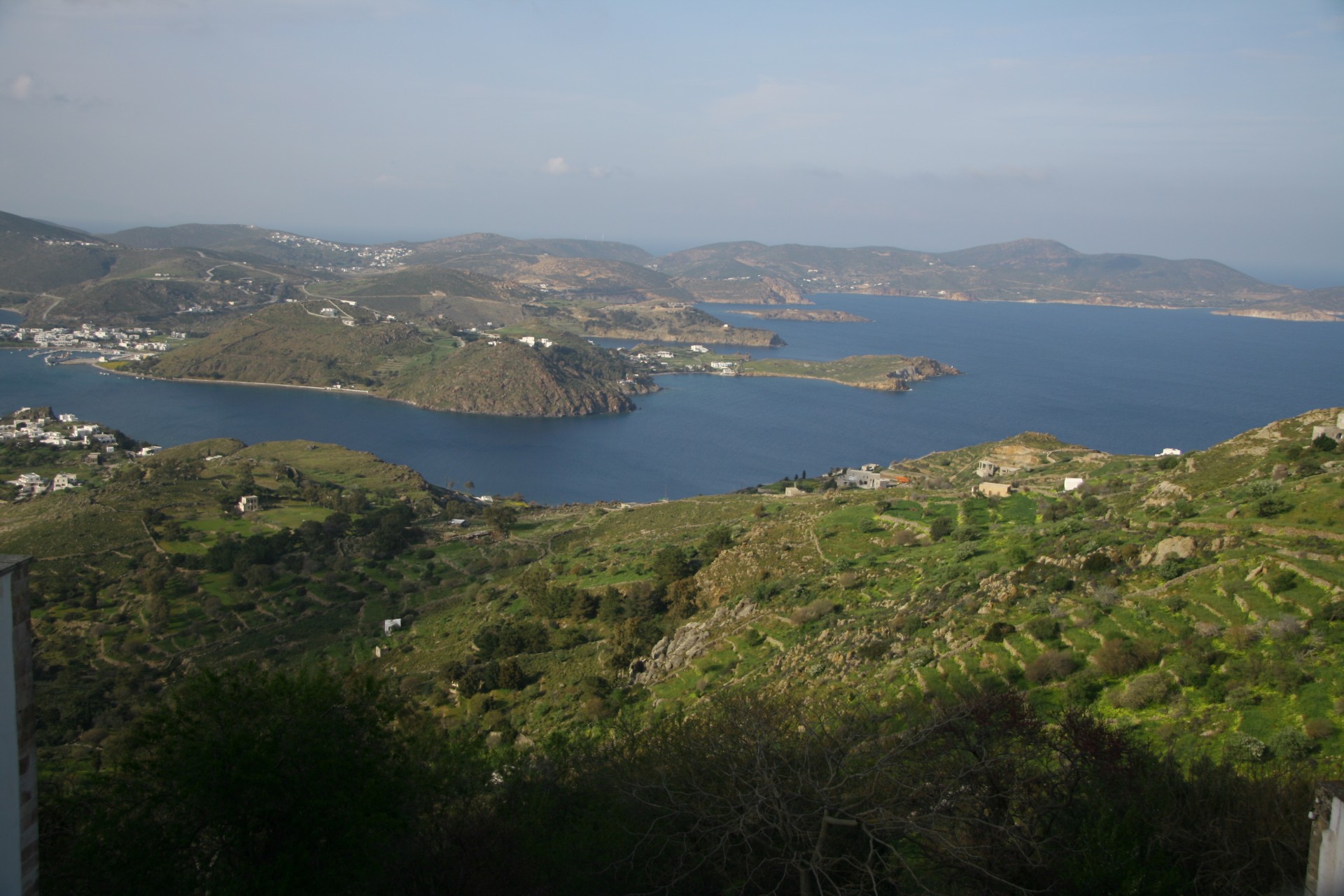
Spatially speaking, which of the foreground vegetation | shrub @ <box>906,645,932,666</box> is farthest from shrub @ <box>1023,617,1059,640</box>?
shrub @ <box>906,645,932,666</box>

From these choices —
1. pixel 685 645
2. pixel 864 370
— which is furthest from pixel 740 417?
pixel 685 645

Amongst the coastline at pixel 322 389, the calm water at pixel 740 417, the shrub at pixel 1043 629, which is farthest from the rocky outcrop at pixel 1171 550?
the coastline at pixel 322 389

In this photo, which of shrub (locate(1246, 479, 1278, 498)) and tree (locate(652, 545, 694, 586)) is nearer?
shrub (locate(1246, 479, 1278, 498))

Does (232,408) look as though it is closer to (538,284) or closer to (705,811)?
(705,811)

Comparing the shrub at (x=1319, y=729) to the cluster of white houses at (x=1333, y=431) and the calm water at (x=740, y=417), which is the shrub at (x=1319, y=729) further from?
the calm water at (x=740, y=417)

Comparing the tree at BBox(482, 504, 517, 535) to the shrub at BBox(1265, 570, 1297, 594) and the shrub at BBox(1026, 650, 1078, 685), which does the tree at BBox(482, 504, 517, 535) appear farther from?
the shrub at BBox(1265, 570, 1297, 594)

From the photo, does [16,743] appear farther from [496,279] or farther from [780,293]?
[780,293]

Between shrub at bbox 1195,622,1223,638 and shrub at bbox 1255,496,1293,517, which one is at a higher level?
shrub at bbox 1255,496,1293,517

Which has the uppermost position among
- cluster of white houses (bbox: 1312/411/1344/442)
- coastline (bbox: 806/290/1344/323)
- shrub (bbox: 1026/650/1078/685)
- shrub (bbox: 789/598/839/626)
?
coastline (bbox: 806/290/1344/323)
